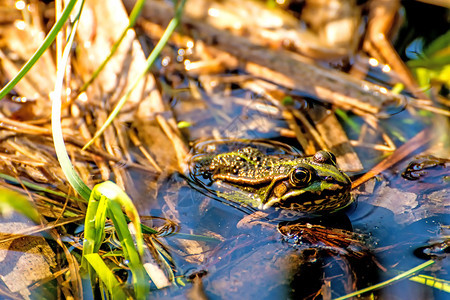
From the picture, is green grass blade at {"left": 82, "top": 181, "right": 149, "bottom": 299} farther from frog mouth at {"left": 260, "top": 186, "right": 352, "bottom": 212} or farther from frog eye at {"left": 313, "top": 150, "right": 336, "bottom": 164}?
frog eye at {"left": 313, "top": 150, "right": 336, "bottom": 164}

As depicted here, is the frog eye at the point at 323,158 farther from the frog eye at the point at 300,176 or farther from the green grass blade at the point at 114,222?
the green grass blade at the point at 114,222

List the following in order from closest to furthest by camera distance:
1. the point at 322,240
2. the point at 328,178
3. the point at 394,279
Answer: the point at 394,279
the point at 322,240
the point at 328,178

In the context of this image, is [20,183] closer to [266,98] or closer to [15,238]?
[15,238]

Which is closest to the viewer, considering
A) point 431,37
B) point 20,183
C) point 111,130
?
point 20,183

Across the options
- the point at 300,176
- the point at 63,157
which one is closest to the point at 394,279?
the point at 300,176

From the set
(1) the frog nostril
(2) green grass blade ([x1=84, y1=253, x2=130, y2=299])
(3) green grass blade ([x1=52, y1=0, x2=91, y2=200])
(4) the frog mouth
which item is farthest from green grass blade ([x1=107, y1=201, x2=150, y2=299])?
(1) the frog nostril

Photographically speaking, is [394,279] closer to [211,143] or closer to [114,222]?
[114,222]

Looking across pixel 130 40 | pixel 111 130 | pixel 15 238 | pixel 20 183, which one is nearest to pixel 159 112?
pixel 111 130
